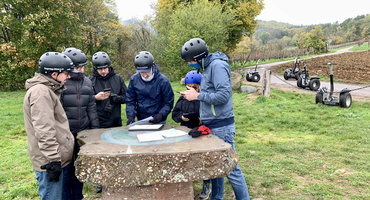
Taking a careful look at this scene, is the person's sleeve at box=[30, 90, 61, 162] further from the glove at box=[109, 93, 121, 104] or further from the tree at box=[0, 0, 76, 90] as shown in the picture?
the tree at box=[0, 0, 76, 90]

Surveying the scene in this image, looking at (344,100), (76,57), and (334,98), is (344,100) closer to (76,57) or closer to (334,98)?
(334,98)

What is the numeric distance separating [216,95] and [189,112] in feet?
4.37

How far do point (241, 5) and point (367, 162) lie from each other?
26.1m

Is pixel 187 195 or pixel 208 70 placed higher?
pixel 208 70

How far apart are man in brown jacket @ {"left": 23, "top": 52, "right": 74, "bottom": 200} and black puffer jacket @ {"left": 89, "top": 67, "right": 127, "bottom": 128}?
5.12 ft

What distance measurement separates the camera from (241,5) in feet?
96.0

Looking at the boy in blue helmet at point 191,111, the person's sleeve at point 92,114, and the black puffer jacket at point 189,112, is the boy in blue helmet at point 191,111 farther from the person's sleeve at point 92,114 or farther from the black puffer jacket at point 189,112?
the person's sleeve at point 92,114

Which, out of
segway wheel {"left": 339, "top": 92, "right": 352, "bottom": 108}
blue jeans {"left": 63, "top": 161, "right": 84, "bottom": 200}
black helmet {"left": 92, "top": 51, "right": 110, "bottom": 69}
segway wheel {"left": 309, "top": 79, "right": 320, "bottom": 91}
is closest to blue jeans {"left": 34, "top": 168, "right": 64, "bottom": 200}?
blue jeans {"left": 63, "top": 161, "right": 84, "bottom": 200}

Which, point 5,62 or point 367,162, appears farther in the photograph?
point 5,62

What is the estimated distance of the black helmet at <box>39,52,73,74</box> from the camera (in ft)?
10.6

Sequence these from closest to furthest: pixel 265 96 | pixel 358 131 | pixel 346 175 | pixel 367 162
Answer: pixel 346 175
pixel 367 162
pixel 358 131
pixel 265 96

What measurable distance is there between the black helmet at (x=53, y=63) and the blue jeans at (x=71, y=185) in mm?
1249

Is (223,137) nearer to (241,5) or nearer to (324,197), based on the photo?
(324,197)

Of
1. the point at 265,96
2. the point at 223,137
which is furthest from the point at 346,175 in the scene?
the point at 265,96
